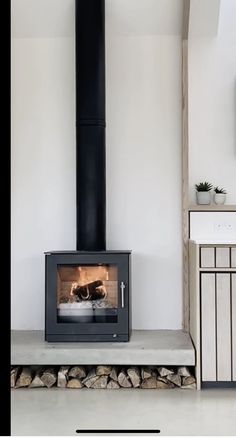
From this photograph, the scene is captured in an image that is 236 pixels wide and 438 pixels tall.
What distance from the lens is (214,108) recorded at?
14.4 ft

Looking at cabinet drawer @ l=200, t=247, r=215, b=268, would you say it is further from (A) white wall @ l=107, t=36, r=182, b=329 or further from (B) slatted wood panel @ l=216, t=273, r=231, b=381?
(A) white wall @ l=107, t=36, r=182, b=329

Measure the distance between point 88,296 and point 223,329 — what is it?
3.19 ft

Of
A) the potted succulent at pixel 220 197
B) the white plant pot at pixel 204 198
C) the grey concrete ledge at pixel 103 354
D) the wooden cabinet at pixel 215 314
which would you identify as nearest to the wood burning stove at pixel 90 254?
the grey concrete ledge at pixel 103 354

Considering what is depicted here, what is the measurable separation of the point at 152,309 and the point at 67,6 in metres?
2.45

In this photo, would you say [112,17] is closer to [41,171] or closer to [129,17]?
[129,17]

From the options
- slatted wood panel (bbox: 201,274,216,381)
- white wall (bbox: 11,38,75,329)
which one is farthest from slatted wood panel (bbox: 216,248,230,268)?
white wall (bbox: 11,38,75,329)

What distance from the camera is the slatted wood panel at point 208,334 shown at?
3516mm

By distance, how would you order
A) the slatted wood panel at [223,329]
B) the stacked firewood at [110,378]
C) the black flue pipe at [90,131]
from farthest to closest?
the black flue pipe at [90,131]
the stacked firewood at [110,378]
the slatted wood panel at [223,329]

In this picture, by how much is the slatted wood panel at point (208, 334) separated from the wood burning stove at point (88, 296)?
558mm

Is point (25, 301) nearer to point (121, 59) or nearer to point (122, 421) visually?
point (122, 421)

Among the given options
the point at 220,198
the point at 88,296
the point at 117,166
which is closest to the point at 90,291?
the point at 88,296

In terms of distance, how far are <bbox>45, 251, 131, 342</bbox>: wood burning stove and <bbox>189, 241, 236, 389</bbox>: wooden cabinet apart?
54 cm

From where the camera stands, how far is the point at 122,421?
9.56 ft

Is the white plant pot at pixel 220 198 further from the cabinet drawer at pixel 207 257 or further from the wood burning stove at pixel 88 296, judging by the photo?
the wood burning stove at pixel 88 296
